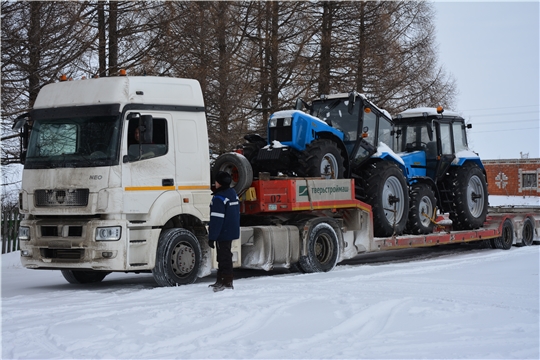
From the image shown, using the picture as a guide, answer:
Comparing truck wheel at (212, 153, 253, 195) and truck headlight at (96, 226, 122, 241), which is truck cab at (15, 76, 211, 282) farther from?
truck wheel at (212, 153, 253, 195)

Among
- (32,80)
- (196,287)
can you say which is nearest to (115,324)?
(196,287)

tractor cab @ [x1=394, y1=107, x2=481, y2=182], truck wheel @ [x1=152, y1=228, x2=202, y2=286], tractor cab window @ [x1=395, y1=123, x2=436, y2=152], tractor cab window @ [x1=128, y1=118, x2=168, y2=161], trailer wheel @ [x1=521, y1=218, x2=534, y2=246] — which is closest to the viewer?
tractor cab window @ [x1=128, y1=118, x2=168, y2=161]

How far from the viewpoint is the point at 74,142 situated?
10836mm

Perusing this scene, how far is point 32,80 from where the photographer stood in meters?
14.9

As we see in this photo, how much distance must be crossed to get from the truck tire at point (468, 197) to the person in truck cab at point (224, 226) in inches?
352

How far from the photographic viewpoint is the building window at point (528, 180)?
60375 mm

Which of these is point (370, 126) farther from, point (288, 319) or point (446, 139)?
point (288, 319)

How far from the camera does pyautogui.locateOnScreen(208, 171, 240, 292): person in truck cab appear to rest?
10.4 metres

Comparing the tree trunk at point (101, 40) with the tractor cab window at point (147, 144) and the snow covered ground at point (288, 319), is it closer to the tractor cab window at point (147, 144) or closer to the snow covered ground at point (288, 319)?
the tractor cab window at point (147, 144)

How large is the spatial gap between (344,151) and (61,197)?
596 centimetres

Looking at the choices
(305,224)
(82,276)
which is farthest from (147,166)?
(305,224)

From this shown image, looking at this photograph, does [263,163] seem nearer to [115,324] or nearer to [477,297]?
[477,297]

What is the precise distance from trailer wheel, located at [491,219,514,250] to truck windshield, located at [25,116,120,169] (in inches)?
484

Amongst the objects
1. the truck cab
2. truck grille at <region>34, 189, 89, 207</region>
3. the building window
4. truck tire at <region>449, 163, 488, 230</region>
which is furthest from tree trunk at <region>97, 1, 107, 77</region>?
the building window
